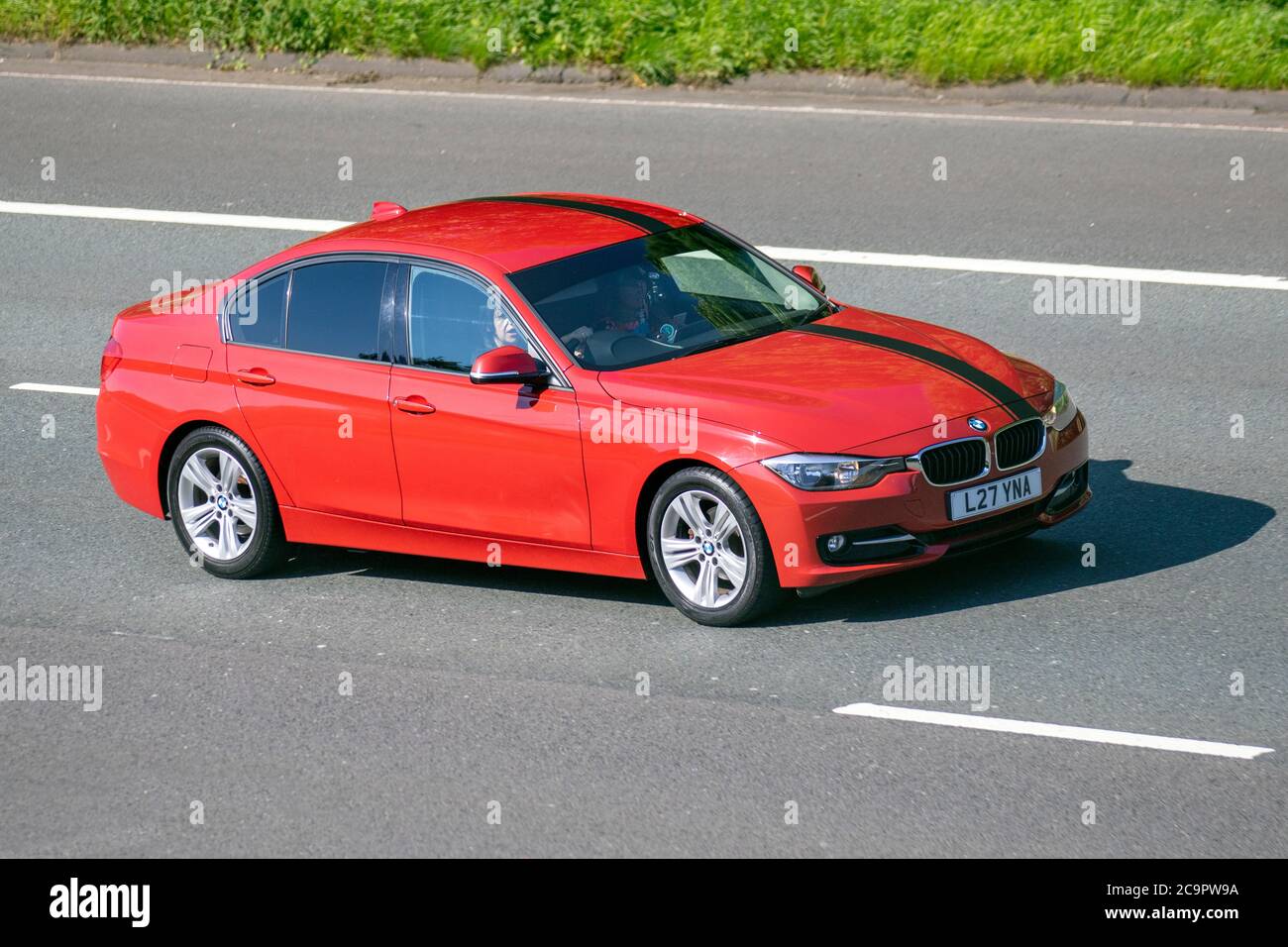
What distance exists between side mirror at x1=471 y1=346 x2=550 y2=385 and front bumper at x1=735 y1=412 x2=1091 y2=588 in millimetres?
1104

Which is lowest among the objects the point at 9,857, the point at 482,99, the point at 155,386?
the point at 9,857

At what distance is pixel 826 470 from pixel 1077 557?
160cm

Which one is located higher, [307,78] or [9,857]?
[307,78]

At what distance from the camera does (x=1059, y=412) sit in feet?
27.7

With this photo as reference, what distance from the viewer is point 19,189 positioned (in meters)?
16.7

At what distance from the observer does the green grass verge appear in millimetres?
16781

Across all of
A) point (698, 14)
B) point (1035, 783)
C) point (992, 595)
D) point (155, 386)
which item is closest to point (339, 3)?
point (698, 14)

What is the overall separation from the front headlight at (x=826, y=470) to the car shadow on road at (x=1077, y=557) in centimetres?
70

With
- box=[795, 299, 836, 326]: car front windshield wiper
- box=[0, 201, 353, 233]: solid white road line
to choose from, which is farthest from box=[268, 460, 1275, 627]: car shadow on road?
box=[0, 201, 353, 233]: solid white road line

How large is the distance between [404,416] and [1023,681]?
3047 mm

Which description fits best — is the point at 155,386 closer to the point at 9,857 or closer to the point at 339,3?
the point at 9,857

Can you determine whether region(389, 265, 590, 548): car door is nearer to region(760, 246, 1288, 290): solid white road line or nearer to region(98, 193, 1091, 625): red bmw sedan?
region(98, 193, 1091, 625): red bmw sedan

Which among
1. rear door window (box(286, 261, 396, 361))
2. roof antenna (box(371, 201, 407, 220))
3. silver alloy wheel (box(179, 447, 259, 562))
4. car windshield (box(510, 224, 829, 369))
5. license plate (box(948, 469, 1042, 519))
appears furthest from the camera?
roof antenna (box(371, 201, 407, 220))

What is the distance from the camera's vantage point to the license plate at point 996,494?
7.89 metres
